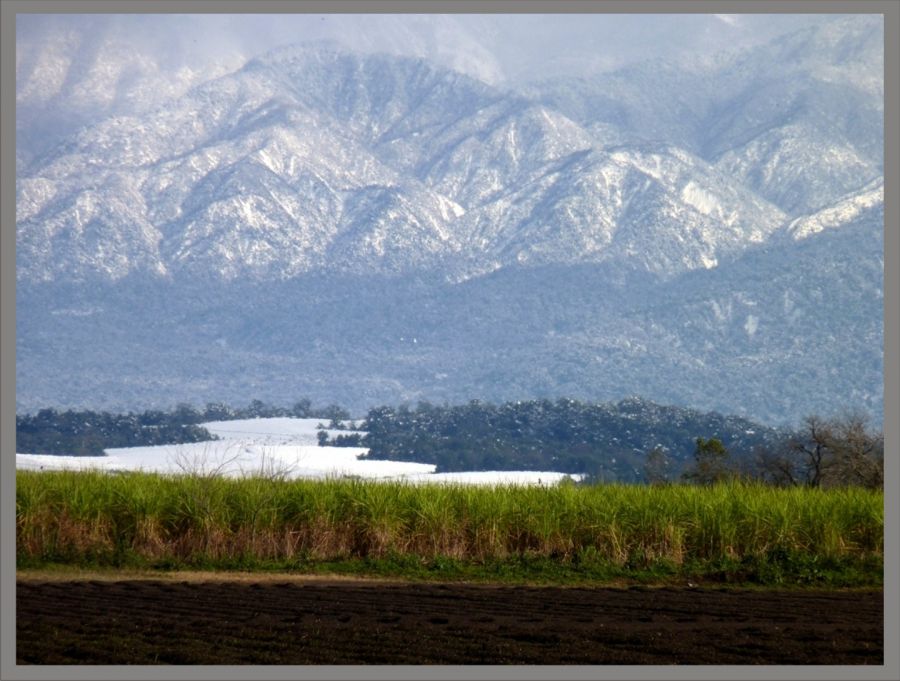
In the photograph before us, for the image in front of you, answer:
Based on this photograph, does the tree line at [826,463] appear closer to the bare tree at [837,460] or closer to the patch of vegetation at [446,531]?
the bare tree at [837,460]

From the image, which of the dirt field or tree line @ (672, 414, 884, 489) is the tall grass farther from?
tree line @ (672, 414, 884, 489)

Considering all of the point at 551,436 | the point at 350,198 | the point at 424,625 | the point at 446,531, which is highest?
the point at 350,198

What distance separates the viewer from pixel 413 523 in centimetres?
1620

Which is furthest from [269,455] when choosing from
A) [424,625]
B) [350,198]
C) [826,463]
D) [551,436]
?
[350,198]

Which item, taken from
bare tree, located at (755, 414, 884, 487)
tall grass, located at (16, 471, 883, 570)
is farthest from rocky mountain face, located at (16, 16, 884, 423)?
tall grass, located at (16, 471, 883, 570)

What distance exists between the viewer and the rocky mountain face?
82500mm

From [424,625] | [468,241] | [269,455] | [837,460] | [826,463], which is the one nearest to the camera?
[424,625]

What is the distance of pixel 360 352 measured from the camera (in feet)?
290

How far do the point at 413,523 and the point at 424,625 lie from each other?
577cm

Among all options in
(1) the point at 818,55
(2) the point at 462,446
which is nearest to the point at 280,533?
(2) the point at 462,446

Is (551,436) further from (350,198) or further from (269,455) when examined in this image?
(350,198)

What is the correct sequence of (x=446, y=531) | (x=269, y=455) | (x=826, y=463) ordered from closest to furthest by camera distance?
(x=446, y=531)
(x=826, y=463)
(x=269, y=455)

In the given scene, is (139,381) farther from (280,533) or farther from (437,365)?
(280,533)

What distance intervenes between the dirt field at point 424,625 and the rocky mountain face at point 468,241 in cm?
6382
